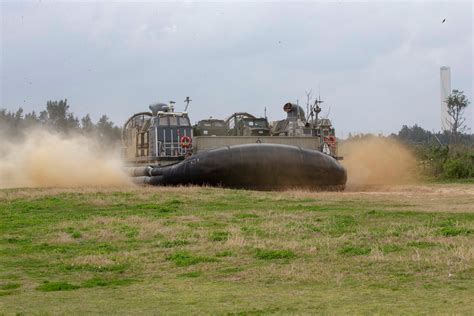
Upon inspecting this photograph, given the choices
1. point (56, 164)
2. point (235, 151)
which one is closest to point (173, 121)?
point (56, 164)

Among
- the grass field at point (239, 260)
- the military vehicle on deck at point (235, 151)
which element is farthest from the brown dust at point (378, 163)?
the grass field at point (239, 260)

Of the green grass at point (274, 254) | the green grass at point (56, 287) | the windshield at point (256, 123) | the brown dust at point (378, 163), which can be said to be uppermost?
the windshield at point (256, 123)

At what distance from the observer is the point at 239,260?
26.7ft

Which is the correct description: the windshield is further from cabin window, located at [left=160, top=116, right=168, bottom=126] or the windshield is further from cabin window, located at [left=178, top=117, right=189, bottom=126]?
cabin window, located at [left=160, top=116, right=168, bottom=126]

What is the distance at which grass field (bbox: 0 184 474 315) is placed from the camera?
239 inches

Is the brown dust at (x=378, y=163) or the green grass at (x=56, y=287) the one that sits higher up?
the brown dust at (x=378, y=163)

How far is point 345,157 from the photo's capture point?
92.7ft

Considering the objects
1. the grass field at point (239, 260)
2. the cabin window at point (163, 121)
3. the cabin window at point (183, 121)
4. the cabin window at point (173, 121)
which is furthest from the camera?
the cabin window at point (183, 121)

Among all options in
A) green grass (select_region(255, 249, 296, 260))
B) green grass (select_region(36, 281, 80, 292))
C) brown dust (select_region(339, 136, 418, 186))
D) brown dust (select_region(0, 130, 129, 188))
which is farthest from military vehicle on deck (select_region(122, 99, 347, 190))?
green grass (select_region(36, 281, 80, 292))

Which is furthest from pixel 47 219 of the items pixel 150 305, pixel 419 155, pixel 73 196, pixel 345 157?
pixel 419 155

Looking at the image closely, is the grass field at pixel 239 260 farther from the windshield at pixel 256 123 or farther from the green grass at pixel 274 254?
the windshield at pixel 256 123

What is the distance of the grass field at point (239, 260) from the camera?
6.07 metres

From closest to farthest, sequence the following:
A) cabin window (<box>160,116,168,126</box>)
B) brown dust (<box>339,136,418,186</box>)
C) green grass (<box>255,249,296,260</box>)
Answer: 1. green grass (<box>255,249,296,260</box>)
2. cabin window (<box>160,116,168,126</box>)
3. brown dust (<box>339,136,418,186</box>)

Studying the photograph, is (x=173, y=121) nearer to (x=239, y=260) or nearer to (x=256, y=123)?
(x=256, y=123)
